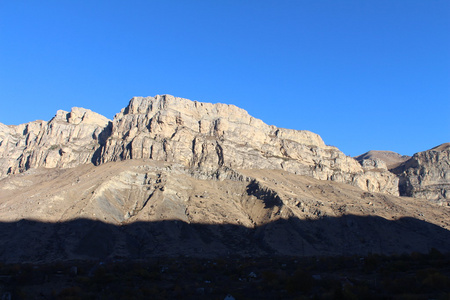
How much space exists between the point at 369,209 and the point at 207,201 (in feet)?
123

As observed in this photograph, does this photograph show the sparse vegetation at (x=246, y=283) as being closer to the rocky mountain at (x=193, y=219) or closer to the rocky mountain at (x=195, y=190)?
the rocky mountain at (x=193, y=219)

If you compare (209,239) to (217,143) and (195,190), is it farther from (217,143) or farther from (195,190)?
(217,143)

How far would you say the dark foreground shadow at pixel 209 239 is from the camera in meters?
59.8

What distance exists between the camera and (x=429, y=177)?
422 ft

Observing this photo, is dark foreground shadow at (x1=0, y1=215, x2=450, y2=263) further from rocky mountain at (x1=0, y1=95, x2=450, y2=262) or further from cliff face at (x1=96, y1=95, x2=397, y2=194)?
cliff face at (x1=96, y1=95, x2=397, y2=194)

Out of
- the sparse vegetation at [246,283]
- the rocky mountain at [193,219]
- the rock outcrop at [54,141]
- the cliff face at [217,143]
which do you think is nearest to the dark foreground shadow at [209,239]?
the rocky mountain at [193,219]

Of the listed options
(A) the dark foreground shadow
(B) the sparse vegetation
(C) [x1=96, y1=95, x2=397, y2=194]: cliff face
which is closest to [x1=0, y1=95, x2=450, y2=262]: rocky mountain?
(A) the dark foreground shadow

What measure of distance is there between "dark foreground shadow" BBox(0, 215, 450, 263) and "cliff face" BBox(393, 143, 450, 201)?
156ft

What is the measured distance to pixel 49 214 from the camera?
229 feet

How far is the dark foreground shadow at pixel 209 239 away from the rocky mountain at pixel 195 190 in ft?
0.92

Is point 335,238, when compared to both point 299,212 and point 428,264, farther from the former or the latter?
point 428,264

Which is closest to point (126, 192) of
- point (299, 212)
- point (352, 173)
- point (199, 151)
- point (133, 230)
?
point (133, 230)

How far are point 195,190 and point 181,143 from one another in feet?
70.4

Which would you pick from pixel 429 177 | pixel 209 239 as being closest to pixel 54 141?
pixel 209 239
